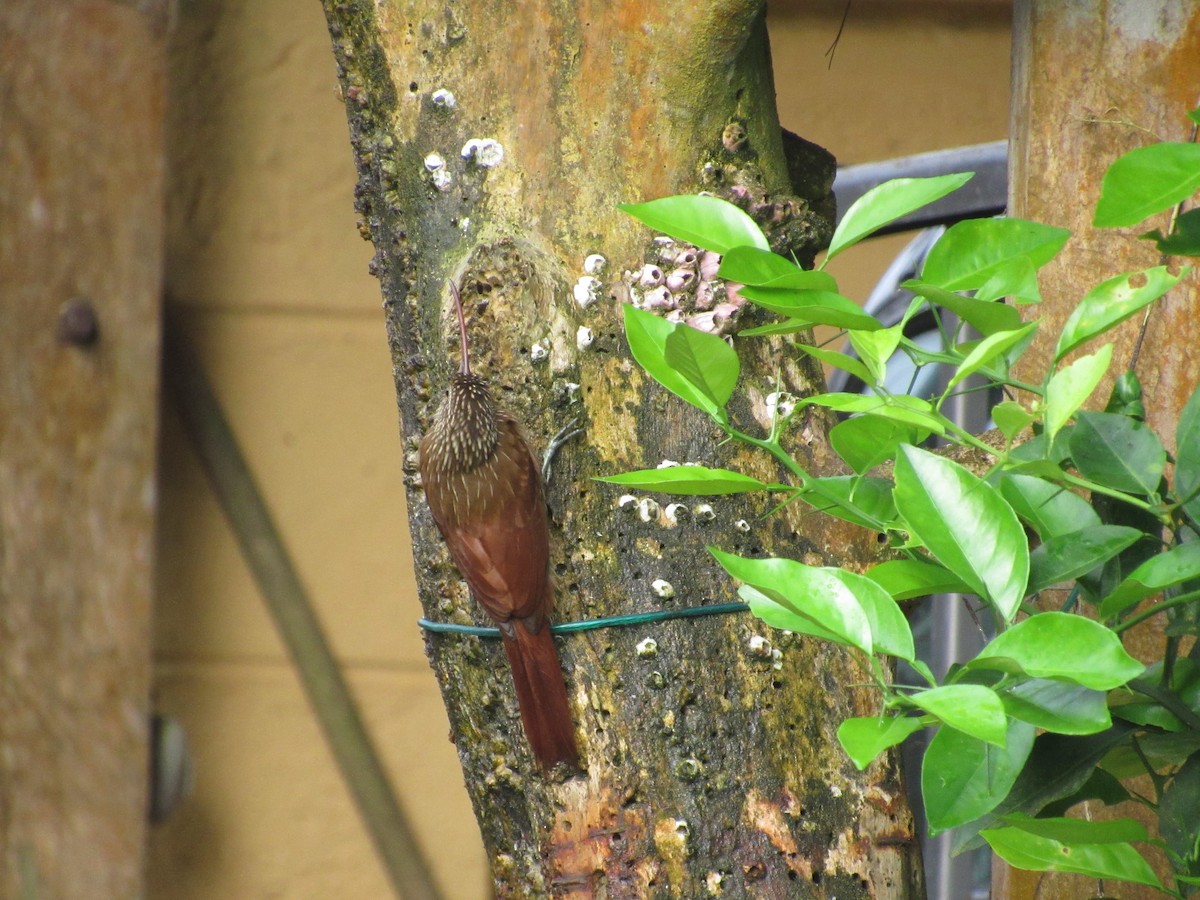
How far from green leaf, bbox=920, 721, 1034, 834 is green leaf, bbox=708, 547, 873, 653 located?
8 centimetres

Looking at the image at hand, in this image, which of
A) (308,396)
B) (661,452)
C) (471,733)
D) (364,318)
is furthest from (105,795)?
(661,452)

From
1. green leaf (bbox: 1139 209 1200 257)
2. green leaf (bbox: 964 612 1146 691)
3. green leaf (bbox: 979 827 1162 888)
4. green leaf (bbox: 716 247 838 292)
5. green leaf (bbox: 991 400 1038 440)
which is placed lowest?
green leaf (bbox: 979 827 1162 888)

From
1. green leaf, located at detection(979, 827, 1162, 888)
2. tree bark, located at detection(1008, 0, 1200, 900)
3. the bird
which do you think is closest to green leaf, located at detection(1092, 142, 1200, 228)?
green leaf, located at detection(979, 827, 1162, 888)

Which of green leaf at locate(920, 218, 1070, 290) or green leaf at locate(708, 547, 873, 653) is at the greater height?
green leaf at locate(920, 218, 1070, 290)

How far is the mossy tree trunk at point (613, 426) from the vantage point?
1186mm

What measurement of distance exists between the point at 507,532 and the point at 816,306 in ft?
1.89

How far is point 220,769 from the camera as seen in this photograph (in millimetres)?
2967

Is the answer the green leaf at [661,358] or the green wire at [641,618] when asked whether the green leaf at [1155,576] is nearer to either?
the green leaf at [661,358]

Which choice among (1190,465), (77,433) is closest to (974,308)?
(1190,465)

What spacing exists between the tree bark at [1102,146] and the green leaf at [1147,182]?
54cm

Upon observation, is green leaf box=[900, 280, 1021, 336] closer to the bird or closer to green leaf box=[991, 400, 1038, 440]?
green leaf box=[991, 400, 1038, 440]

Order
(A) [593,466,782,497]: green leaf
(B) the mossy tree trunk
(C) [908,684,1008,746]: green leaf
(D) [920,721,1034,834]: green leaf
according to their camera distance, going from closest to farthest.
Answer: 1. (C) [908,684,1008,746]: green leaf
2. (D) [920,721,1034,834]: green leaf
3. (A) [593,466,782,497]: green leaf
4. (B) the mossy tree trunk

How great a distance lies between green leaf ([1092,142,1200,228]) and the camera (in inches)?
24.9

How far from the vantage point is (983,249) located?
74cm
